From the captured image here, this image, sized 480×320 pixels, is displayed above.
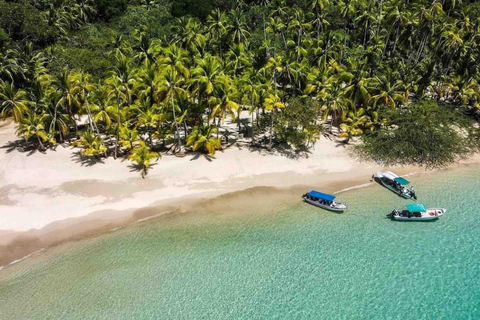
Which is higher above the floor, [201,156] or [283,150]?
[201,156]

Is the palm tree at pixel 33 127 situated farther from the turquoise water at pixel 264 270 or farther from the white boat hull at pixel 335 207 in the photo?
the white boat hull at pixel 335 207

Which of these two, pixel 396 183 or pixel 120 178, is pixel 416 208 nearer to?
pixel 396 183

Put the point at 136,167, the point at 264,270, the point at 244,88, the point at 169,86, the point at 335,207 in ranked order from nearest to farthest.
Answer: the point at 264,270
the point at 335,207
the point at 169,86
the point at 136,167
the point at 244,88

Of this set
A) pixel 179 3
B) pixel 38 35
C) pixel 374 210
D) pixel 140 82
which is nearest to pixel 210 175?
pixel 140 82

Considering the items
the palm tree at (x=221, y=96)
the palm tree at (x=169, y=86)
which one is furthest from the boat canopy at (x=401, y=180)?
the palm tree at (x=169, y=86)

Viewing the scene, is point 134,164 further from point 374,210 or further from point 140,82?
point 374,210

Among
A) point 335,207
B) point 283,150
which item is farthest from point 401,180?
point 283,150
